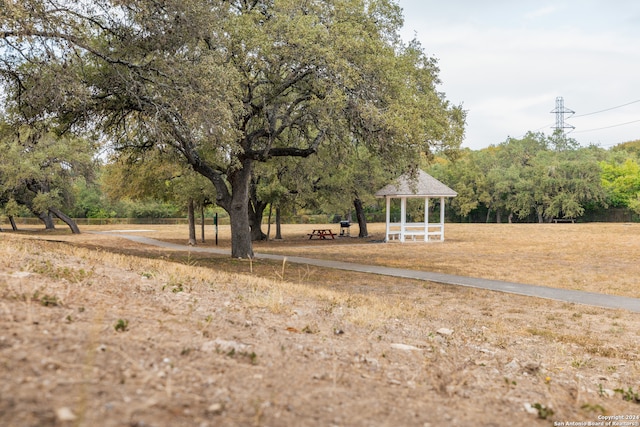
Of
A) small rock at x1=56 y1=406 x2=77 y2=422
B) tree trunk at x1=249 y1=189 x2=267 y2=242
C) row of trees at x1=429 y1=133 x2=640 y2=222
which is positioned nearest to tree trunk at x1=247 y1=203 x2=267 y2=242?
tree trunk at x1=249 y1=189 x2=267 y2=242

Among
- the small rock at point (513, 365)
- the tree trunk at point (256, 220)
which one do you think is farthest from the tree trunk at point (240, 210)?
the tree trunk at point (256, 220)

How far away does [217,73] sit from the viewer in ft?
43.8

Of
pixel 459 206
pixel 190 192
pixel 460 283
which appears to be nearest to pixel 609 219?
pixel 459 206

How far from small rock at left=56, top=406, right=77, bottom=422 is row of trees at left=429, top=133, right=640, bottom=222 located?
64263mm

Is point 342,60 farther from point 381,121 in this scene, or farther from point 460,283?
point 460,283

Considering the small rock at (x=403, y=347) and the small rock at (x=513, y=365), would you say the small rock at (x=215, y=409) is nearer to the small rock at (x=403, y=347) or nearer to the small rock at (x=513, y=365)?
the small rock at (x=403, y=347)

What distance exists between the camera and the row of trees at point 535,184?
210 feet

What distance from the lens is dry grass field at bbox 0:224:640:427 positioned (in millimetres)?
3215

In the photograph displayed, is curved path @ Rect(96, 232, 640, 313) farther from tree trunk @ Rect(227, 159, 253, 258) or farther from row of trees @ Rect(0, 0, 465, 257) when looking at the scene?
row of trees @ Rect(0, 0, 465, 257)

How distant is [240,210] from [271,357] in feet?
48.1

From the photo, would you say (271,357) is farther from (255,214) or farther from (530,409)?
(255,214)

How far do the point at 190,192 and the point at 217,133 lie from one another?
1644cm

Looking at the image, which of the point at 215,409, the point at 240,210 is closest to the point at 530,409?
the point at 215,409

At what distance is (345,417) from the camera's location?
134 inches
